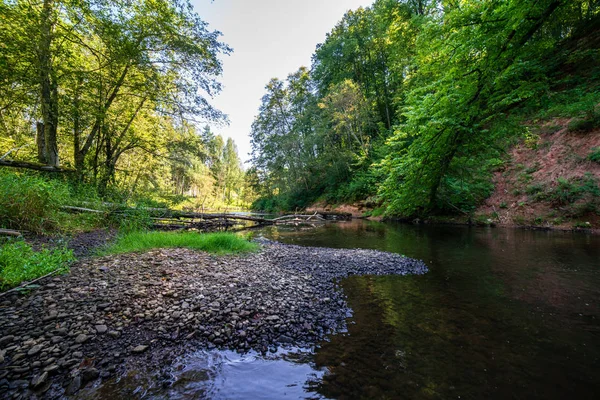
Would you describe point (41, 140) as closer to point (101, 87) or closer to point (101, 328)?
point (101, 87)

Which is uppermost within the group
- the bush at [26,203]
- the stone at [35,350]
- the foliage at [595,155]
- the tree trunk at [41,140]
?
the foliage at [595,155]

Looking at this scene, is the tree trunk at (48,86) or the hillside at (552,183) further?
the hillside at (552,183)

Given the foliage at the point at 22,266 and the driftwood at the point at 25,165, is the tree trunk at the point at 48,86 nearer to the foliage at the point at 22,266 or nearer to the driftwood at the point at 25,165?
the driftwood at the point at 25,165

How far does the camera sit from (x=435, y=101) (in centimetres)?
823

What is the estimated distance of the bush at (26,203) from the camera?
628cm

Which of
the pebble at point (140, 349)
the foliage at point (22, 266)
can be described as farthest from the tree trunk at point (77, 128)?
the pebble at point (140, 349)

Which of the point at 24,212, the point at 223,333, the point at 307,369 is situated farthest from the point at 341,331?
the point at 24,212

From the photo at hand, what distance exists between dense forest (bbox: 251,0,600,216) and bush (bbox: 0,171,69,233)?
12182mm

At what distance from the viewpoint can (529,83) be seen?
6762 millimetres

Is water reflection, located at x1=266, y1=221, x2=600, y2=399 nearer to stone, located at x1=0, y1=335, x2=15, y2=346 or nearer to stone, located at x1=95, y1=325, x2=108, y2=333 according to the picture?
stone, located at x1=95, y1=325, x2=108, y2=333

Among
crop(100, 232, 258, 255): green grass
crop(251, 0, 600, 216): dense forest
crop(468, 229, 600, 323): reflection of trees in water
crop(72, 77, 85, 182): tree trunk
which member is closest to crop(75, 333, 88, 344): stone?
crop(100, 232, 258, 255): green grass

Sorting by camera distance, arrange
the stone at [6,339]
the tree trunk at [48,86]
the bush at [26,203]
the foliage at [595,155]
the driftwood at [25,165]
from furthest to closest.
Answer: the foliage at [595,155] < the tree trunk at [48,86] < the driftwood at [25,165] < the bush at [26,203] < the stone at [6,339]

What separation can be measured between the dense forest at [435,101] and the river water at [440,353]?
5667mm

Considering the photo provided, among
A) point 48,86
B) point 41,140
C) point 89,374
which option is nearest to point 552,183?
point 89,374
